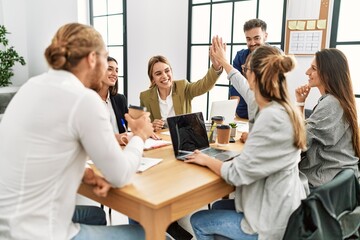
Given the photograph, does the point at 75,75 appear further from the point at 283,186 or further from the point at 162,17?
the point at 162,17

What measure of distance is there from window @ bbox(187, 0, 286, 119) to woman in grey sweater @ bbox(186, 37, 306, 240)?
227cm

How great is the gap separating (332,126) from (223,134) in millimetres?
561

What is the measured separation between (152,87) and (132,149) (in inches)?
52.8

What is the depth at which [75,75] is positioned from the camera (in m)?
1.13

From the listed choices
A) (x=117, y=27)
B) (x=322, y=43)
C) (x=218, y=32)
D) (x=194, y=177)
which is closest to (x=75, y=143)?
(x=194, y=177)

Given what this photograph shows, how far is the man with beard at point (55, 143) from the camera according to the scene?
1.04 meters

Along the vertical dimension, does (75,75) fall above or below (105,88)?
above

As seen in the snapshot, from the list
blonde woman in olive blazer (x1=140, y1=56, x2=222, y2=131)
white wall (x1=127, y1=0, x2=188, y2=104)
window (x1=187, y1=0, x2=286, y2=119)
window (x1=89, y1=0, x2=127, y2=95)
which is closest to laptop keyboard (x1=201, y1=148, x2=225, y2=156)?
blonde woman in olive blazer (x1=140, y1=56, x2=222, y2=131)

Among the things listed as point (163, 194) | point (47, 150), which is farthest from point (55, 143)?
point (163, 194)

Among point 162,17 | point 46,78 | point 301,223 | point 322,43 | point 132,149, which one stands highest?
point 162,17

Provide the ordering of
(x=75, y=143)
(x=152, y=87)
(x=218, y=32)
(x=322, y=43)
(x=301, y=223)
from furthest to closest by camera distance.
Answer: (x=218, y=32)
(x=322, y=43)
(x=152, y=87)
(x=301, y=223)
(x=75, y=143)

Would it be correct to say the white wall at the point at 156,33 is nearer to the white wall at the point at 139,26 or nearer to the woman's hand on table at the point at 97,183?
the white wall at the point at 139,26

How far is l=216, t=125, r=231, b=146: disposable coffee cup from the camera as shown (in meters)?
1.84

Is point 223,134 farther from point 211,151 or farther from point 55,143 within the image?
point 55,143
